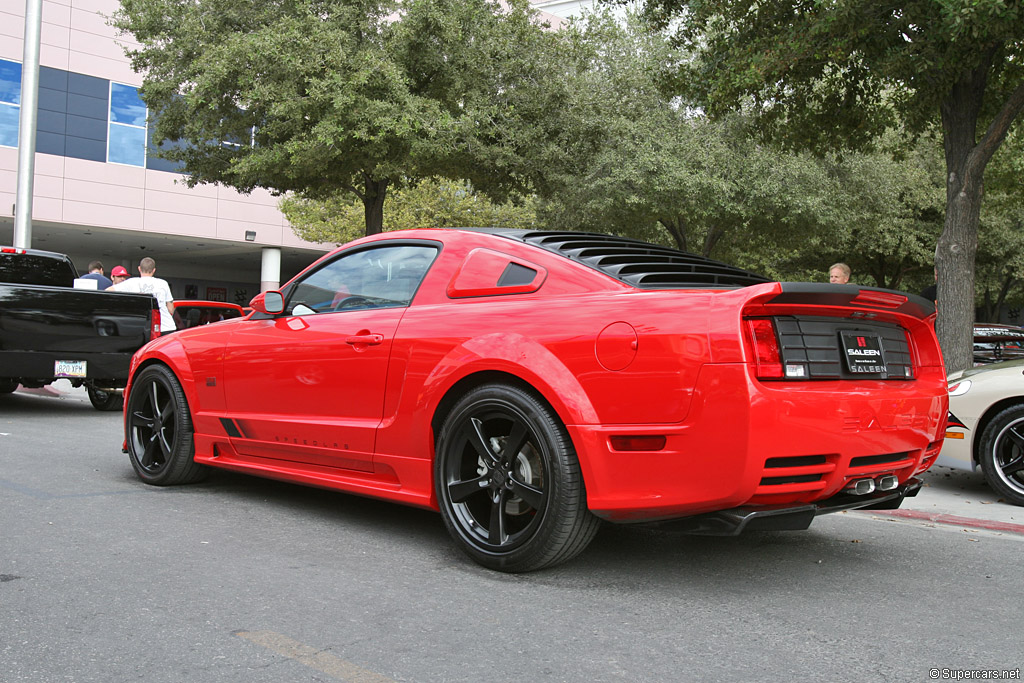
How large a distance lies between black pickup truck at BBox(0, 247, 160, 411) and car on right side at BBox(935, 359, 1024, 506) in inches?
341

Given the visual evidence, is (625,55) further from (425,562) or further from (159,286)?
(425,562)

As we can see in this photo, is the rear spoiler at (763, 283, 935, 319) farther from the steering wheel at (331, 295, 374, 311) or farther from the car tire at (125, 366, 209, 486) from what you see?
the car tire at (125, 366, 209, 486)

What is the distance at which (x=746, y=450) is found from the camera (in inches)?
136

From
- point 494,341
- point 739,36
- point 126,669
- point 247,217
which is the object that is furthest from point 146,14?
point 247,217

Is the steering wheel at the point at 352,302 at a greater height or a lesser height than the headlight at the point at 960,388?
greater

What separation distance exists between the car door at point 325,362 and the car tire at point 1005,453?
4.43 m

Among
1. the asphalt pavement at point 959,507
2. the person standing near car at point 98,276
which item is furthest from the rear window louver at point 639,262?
the person standing near car at point 98,276

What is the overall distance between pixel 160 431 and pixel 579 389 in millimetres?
3510

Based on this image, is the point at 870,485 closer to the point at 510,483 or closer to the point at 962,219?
the point at 510,483

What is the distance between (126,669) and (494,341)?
2.00 m

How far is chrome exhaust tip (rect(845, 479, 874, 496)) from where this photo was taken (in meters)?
3.90

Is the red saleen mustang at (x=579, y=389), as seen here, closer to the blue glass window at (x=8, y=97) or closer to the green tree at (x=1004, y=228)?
the green tree at (x=1004, y=228)

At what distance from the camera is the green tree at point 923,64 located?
9516mm

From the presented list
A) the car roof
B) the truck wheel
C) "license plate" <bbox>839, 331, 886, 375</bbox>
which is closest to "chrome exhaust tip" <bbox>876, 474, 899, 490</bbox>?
"license plate" <bbox>839, 331, 886, 375</bbox>
